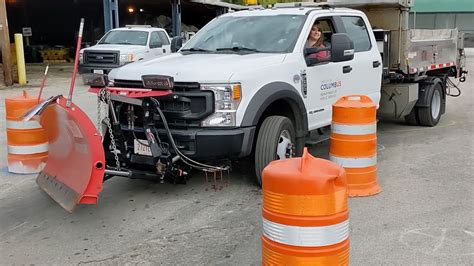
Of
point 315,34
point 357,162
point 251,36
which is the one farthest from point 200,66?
point 357,162

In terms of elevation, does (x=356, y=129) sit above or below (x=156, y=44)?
below

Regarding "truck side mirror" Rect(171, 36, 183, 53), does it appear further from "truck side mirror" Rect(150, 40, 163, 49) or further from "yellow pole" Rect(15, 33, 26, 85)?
"yellow pole" Rect(15, 33, 26, 85)

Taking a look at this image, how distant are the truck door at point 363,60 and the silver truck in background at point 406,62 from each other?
121 centimetres

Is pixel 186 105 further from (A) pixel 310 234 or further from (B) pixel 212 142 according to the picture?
(A) pixel 310 234

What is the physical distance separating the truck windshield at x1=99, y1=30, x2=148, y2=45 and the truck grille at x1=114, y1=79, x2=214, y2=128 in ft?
43.8

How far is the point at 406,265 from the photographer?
407 cm

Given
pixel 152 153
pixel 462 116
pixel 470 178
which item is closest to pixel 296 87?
pixel 152 153

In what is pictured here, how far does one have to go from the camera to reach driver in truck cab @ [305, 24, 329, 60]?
6449mm

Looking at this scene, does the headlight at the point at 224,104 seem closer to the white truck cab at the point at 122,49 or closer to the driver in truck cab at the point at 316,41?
the driver in truck cab at the point at 316,41

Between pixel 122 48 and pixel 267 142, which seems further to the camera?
pixel 122 48

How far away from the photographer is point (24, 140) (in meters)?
6.75

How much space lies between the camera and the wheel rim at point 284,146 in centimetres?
593

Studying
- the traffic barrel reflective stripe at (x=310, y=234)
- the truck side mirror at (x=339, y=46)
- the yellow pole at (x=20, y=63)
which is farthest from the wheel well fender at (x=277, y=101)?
the yellow pole at (x=20, y=63)

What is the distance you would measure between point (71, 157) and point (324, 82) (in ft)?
10.5
